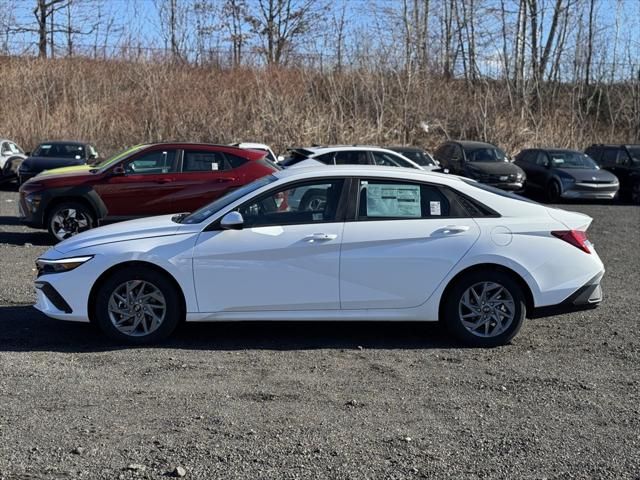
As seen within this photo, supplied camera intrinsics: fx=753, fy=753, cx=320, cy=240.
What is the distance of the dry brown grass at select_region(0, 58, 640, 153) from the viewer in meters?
29.7

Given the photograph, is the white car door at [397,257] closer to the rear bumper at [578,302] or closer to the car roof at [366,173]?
the car roof at [366,173]

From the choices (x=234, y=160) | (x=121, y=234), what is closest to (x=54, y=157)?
(x=234, y=160)

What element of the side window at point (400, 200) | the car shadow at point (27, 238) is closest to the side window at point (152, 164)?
the car shadow at point (27, 238)

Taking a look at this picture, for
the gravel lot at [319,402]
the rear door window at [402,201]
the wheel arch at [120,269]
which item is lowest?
the gravel lot at [319,402]

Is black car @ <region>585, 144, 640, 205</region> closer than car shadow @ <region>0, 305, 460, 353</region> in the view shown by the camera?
No

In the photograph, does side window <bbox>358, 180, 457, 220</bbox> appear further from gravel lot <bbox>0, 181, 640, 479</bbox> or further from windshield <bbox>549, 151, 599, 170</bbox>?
windshield <bbox>549, 151, 599, 170</bbox>

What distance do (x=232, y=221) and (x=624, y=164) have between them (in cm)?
1959

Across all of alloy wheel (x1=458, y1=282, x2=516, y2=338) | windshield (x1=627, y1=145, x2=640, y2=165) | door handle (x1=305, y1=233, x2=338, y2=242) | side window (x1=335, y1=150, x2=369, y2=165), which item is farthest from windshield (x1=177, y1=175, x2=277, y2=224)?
windshield (x1=627, y1=145, x2=640, y2=165)

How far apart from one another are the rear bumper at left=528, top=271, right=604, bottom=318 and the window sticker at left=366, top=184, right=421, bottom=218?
1376 mm

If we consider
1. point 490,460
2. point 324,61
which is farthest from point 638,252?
point 324,61

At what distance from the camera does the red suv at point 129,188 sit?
1217 cm

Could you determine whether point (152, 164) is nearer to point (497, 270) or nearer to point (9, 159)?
point (497, 270)

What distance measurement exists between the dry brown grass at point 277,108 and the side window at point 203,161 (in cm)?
1691

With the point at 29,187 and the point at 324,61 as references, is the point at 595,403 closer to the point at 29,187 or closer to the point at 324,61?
the point at 29,187
